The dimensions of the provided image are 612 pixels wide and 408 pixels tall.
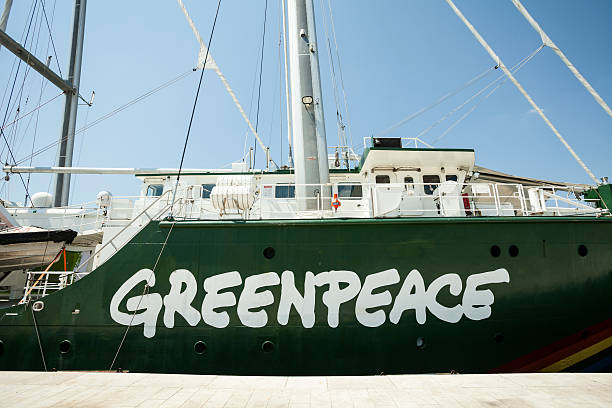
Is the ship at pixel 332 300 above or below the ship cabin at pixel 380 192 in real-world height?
below

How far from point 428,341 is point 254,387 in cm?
352

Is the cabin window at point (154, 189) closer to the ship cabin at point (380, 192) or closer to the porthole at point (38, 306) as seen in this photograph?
the ship cabin at point (380, 192)

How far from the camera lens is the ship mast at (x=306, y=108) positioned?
8.86m

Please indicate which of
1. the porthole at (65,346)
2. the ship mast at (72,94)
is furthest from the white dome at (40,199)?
the porthole at (65,346)

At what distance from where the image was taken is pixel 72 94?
21.2m

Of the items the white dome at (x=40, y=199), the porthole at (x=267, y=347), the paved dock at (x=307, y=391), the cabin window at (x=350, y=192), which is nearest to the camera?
the paved dock at (x=307, y=391)

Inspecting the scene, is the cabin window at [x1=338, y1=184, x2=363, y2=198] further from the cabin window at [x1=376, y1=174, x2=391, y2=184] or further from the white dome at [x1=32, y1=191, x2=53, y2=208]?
the white dome at [x1=32, y1=191, x2=53, y2=208]

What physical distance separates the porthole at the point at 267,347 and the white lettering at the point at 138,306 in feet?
6.87

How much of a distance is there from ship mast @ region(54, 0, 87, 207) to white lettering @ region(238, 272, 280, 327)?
718 inches

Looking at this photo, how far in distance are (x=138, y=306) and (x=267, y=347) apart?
2.60m

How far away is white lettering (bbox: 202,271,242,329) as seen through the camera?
6.17m

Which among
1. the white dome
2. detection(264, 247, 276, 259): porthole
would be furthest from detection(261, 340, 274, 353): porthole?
the white dome

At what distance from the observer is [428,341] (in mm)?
6188

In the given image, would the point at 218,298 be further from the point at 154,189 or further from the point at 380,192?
the point at 154,189
